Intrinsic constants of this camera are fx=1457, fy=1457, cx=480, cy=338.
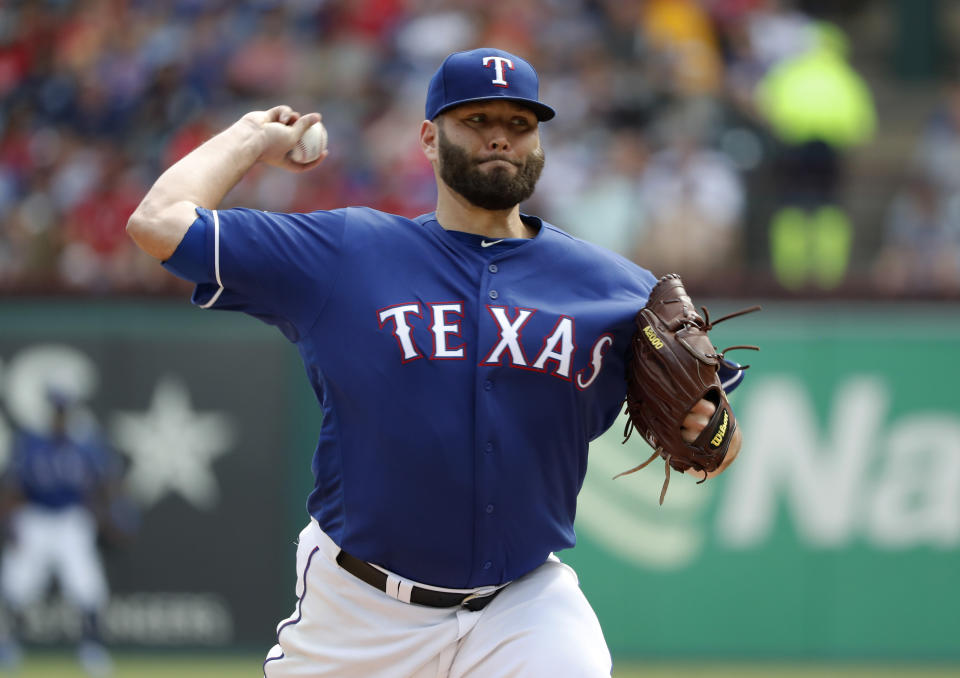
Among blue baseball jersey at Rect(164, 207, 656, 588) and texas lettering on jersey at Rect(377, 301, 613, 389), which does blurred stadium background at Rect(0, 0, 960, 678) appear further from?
texas lettering on jersey at Rect(377, 301, 613, 389)

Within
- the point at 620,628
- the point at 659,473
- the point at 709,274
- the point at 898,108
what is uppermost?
the point at 898,108

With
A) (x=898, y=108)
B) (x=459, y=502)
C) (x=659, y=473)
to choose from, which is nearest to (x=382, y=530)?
(x=459, y=502)

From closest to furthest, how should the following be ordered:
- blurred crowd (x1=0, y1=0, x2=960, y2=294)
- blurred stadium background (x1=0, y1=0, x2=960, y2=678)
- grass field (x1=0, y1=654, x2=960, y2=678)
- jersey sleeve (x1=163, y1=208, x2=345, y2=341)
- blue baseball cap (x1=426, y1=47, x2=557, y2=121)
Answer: jersey sleeve (x1=163, y1=208, x2=345, y2=341) < blue baseball cap (x1=426, y1=47, x2=557, y2=121) < grass field (x1=0, y1=654, x2=960, y2=678) < blurred stadium background (x1=0, y1=0, x2=960, y2=678) < blurred crowd (x1=0, y1=0, x2=960, y2=294)

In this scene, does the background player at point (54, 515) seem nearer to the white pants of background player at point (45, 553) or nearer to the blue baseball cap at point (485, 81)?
the white pants of background player at point (45, 553)

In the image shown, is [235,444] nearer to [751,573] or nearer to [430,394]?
[751,573]

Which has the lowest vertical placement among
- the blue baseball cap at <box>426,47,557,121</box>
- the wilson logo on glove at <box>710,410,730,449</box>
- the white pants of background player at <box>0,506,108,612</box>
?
the white pants of background player at <box>0,506,108,612</box>

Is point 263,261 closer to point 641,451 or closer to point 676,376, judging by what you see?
point 676,376

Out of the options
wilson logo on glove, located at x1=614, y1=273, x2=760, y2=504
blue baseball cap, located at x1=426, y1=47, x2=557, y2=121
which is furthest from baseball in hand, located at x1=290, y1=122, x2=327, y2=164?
wilson logo on glove, located at x1=614, y1=273, x2=760, y2=504
